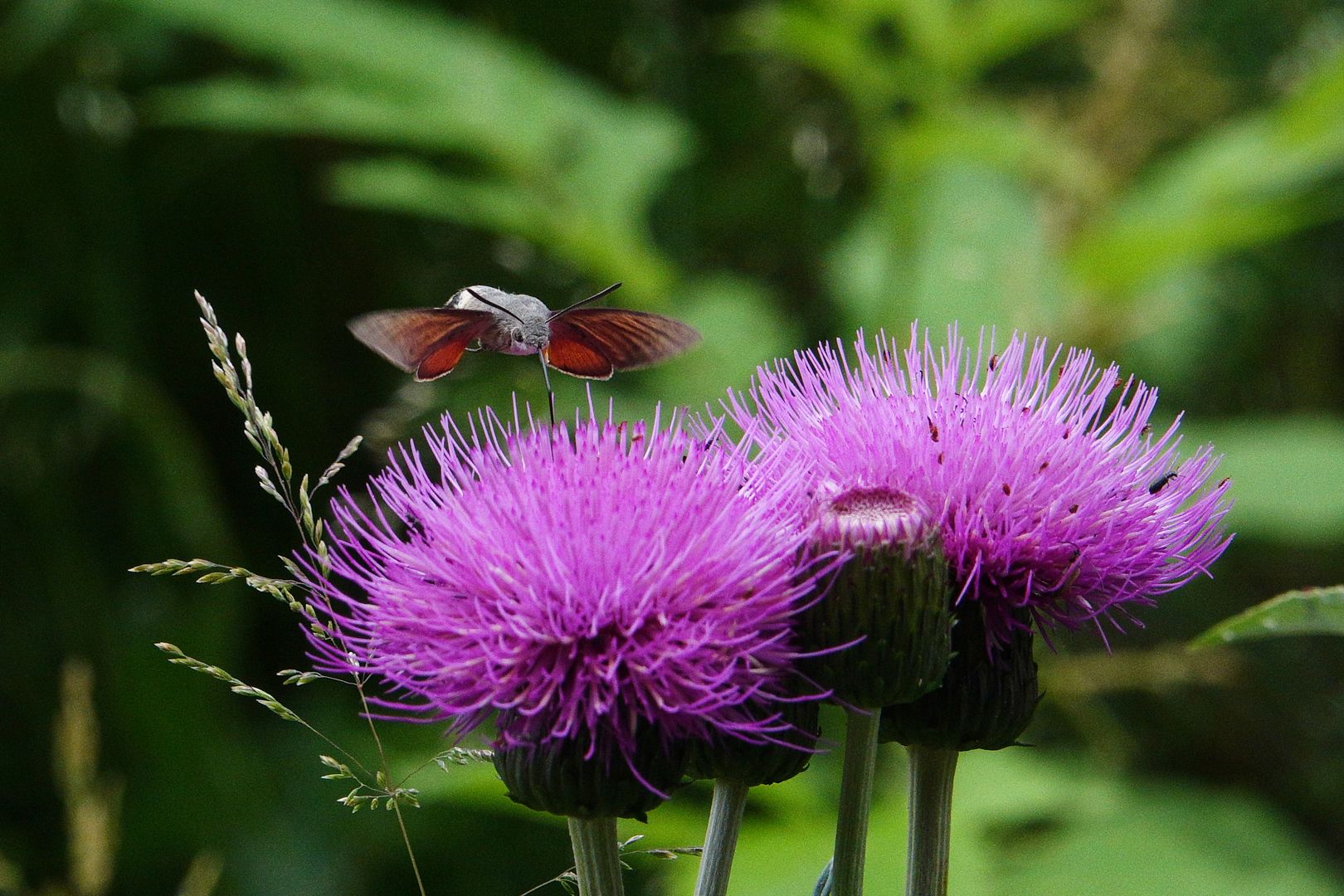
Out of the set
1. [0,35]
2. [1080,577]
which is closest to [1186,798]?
[1080,577]

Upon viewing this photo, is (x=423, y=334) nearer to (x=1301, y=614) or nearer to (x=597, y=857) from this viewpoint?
(x=597, y=857)

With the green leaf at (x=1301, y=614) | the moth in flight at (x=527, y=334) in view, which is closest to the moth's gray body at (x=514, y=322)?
the moth in flight at (x=527, y=334)

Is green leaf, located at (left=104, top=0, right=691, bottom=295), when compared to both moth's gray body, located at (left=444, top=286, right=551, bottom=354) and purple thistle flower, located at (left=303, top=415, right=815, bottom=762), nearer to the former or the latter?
moth's gray body, located at (left=444, top=286, right=551, bottom=354)

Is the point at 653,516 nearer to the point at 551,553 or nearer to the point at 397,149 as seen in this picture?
the point at 551,553

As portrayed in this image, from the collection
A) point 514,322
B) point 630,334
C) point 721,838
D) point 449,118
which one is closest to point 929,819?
point 721,838

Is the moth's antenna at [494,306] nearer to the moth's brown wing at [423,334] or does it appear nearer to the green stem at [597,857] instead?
the moth's brown wing at [423,334]
